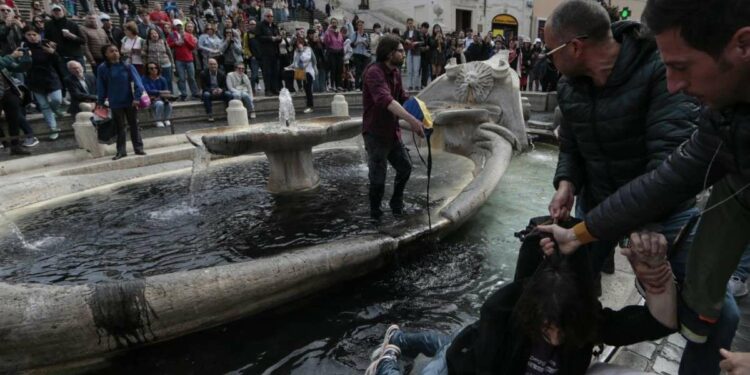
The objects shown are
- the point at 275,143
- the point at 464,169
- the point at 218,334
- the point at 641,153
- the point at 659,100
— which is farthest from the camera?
the point at 464,169

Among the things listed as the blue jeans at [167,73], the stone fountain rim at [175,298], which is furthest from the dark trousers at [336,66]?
the stone fountain rim at [175,298]

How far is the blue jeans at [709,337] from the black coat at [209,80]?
10039 millimetres

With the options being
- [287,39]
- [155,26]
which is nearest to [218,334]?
[155,26]

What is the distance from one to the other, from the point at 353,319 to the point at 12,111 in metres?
7.19

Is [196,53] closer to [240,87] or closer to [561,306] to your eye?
[240,87]

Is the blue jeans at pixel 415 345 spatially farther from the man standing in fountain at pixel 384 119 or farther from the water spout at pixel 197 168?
the water spout at pixel 197 168

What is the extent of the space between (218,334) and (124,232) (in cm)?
211

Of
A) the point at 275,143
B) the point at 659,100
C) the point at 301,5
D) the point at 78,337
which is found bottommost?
the point at 78,337

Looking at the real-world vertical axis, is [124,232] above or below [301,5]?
below

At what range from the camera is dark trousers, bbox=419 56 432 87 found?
14.4 meters

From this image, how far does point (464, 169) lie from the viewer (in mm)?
6129

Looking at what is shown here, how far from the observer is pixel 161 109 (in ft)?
30.3

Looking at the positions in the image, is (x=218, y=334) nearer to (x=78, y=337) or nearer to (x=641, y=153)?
(x=78, y=337)

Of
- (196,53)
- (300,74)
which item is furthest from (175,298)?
(196,53)
